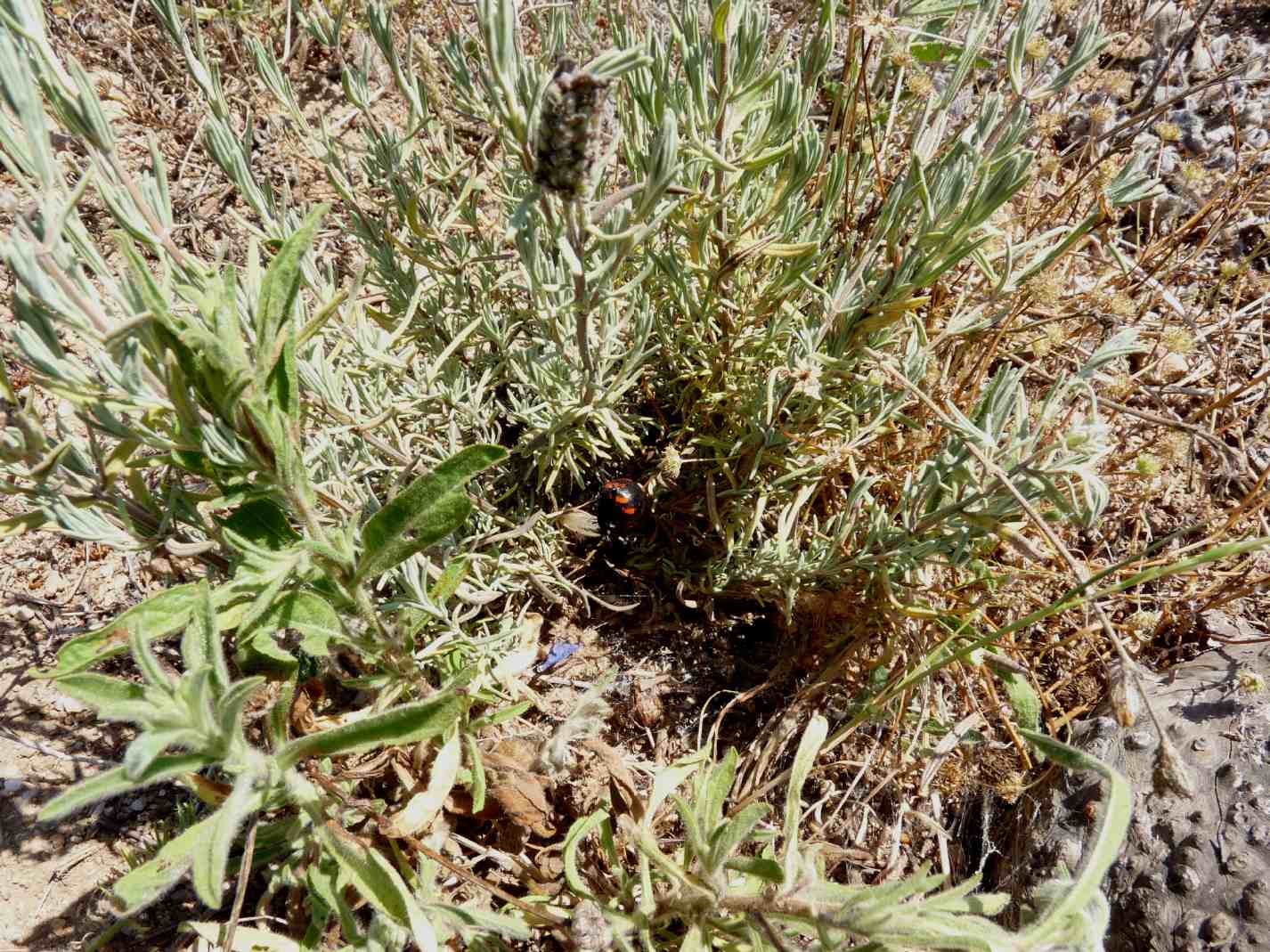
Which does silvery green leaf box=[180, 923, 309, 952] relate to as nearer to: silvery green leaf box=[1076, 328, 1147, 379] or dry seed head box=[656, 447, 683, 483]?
dry seed head box=[656, 447, 683, 483]

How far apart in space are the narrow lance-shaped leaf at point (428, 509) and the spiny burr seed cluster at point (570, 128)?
0.46 meters

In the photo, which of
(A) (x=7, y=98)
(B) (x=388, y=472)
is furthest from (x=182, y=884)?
(A) (x=7, y=98)

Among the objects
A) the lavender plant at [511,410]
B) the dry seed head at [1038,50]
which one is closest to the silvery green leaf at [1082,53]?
the lavender plant at [511,410]

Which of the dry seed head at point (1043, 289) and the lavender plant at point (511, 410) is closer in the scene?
the lavender plant at point (511, 410)

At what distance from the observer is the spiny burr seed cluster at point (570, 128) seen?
124 centimetres

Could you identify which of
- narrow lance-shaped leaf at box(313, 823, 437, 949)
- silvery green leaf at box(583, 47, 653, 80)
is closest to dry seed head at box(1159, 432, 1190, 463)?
silvery green leaf at box(583, 47, 653, 80)

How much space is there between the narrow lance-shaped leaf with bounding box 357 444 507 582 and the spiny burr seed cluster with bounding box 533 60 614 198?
1.52 feet

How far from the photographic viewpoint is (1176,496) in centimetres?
290

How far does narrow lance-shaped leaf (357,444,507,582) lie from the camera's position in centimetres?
146

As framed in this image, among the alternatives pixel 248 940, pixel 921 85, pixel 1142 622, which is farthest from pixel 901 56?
pixel 248 940

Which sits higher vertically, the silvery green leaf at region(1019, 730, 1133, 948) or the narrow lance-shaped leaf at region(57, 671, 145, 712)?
the narrow lance-shaped leaf at region(57, 671, 145, 712)

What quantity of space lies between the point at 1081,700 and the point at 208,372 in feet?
8.03

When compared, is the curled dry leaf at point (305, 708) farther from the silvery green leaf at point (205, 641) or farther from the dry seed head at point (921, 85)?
the dry seed head at point (921, 85)

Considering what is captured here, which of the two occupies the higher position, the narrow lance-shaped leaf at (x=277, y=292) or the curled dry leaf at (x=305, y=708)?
the narrow lance-shaped leaf at (x=277, y=292)
